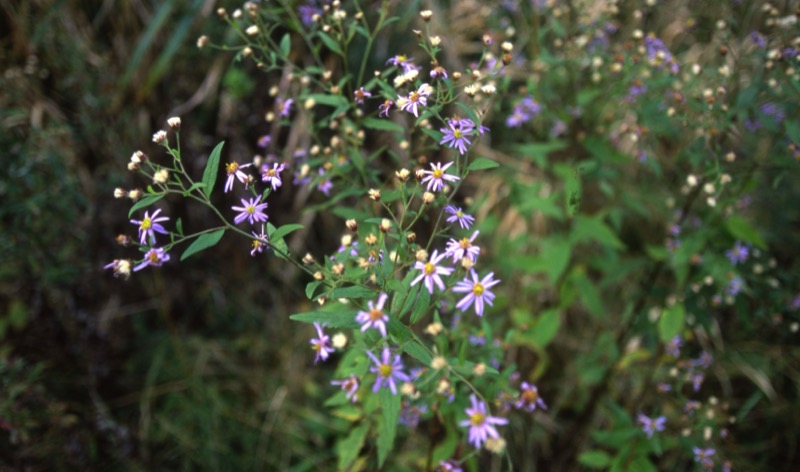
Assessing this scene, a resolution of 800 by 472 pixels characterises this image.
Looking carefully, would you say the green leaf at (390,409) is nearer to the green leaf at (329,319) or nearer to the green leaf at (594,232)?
the green leaf at (329,319)

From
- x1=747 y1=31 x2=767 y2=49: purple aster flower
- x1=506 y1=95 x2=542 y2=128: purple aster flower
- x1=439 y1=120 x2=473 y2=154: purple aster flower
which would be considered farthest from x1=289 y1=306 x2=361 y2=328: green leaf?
x1=747 y1=31 x2=767 y2=49: purple aster flower

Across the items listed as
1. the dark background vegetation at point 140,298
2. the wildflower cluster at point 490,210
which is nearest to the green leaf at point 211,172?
the wildflower cluster at point 490,210

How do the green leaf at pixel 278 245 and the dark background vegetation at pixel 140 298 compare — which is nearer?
the green leaf at pixel 278 245

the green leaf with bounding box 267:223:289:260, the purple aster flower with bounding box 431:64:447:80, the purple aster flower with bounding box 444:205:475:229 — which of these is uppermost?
the purple aster flower with bounding box 431:64:447:80

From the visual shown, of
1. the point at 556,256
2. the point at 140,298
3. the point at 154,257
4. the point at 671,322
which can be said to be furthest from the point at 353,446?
the point at 140,298

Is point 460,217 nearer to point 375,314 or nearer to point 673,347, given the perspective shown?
point 375,314

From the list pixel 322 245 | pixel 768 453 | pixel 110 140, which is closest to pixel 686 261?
pixel 768 453

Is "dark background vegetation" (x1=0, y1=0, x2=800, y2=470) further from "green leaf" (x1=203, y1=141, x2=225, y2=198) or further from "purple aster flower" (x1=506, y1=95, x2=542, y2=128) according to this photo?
"green leaf" (x1=203, y1=141, x2=225, y2=198)
